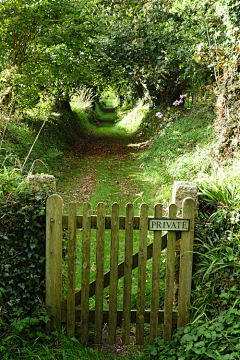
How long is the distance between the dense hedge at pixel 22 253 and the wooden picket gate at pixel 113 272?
11cm

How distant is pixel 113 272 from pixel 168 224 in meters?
0.80

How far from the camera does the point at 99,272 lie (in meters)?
3.15

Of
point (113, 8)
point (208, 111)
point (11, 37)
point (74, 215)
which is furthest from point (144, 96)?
point (74, 215)

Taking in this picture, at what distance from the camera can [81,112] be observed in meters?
20.9

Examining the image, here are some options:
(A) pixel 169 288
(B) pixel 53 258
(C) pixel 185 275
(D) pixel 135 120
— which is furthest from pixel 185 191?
(D) pixel 135 120

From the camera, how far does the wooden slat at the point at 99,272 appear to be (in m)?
3.08

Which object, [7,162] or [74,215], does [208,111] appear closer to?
[7,162]

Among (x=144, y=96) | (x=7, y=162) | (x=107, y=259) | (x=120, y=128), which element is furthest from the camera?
(x=120, y=128)

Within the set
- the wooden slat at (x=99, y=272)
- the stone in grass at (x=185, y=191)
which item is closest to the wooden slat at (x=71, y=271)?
the wooden slat at (x=99, y=272)

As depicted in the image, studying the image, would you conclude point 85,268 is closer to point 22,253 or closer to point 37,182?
point 22,253

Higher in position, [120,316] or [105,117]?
[105,117]

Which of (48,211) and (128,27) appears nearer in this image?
(48,211)

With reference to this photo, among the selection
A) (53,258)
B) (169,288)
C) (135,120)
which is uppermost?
(135,120)

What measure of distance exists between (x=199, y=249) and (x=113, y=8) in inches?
557
